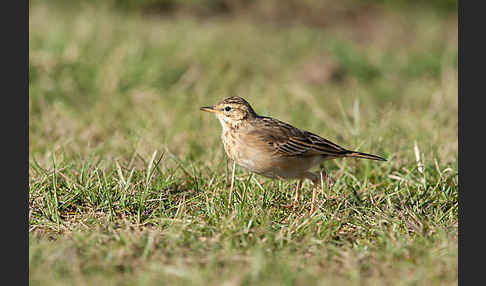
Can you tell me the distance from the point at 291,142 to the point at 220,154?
3.77ft

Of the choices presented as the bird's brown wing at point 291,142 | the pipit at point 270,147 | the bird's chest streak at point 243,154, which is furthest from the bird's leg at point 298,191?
Answer: the bird's chest streak at point 243,154

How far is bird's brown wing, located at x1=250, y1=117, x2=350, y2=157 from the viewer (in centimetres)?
502

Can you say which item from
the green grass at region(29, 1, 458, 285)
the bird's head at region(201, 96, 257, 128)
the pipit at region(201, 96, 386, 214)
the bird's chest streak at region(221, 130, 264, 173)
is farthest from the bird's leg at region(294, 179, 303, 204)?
the bird's head at region(201, 96, 257, 128)

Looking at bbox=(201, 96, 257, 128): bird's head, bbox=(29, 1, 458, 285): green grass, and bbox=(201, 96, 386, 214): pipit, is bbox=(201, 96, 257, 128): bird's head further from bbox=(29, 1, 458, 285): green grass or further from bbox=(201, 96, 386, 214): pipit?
bbox=(29, 1, 458, 285): green grass

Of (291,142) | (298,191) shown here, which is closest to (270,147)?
(291,142)

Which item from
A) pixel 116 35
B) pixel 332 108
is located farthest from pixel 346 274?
pixel 116 35

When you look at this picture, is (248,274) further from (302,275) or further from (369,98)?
(369,98)

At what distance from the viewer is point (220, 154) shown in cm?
603

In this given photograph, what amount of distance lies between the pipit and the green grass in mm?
225

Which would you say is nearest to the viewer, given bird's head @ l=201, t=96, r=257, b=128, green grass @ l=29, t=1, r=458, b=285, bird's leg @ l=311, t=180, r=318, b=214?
green grass @ l=29, t=1, r=458, b=285

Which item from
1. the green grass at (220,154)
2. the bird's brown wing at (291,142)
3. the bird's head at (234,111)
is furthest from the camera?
the bird's head at (234,111)

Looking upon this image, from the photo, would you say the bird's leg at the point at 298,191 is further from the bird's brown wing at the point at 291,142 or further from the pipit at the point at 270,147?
the bird's brown wing at the point at 291,142

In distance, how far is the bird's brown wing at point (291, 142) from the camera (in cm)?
502

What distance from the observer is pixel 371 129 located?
21.3 feet
